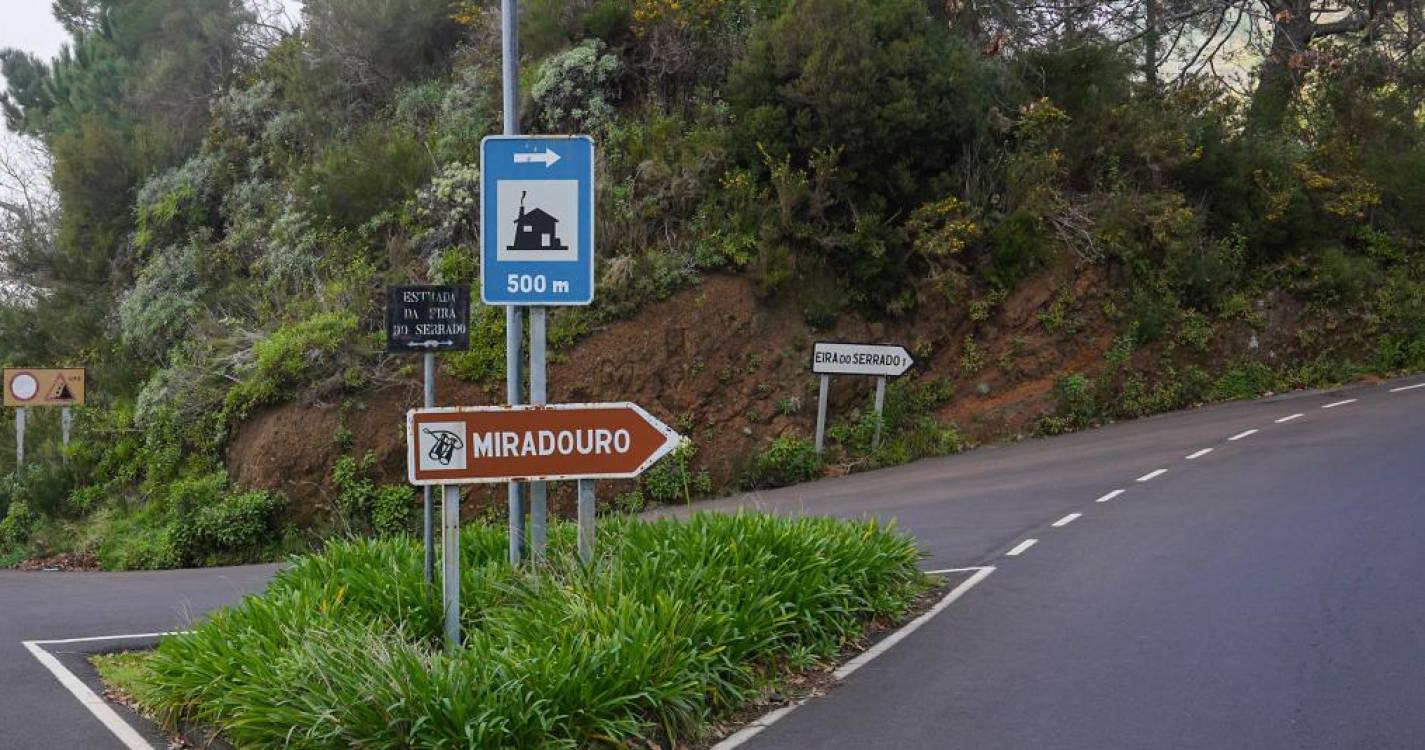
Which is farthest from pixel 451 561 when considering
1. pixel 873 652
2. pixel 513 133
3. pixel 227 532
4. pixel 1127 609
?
pixel 227 532

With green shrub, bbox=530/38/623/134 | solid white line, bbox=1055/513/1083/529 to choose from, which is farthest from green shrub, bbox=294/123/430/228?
solid white line, bbox=1055/513/1083/529

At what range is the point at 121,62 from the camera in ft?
104

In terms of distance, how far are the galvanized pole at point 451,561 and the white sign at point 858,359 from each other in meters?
12.5

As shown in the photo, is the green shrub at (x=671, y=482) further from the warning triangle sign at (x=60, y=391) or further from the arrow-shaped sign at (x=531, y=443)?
the warning triangle sign at (x=60, y=391)

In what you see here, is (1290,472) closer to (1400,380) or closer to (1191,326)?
(1191,326)

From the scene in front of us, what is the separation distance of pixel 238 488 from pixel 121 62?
17.2 m

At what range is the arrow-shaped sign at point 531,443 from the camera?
7.18 metres

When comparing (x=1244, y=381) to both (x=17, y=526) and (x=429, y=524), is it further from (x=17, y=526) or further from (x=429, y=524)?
(x=17, y=526)

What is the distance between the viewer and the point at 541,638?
7.33 meters

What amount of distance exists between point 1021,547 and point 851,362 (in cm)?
782

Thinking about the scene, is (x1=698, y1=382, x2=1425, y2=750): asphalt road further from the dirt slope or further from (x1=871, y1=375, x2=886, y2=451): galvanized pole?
the dirt slope

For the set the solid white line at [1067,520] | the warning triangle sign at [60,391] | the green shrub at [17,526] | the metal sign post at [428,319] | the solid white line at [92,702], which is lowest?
the green shrub at [17,526]

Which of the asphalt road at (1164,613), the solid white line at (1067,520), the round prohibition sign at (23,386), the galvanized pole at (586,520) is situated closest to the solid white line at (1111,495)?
the asphalt road at (1164,613)

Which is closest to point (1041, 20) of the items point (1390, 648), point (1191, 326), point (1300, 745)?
point (1191, 326)
